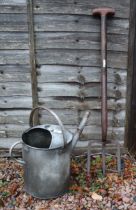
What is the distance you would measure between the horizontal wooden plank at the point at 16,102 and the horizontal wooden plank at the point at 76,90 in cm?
20

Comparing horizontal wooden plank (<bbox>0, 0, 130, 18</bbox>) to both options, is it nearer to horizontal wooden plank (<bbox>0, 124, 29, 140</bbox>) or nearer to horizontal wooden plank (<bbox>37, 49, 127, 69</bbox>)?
horizontal wooden plank (<bbox>37, 49, 127, 69</bbox>)

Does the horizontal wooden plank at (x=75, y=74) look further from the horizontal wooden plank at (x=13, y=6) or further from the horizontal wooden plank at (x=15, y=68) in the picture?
the horizontal wooden plank at (x=13, y=6)

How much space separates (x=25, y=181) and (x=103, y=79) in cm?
152

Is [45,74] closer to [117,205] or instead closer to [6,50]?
[6,50]

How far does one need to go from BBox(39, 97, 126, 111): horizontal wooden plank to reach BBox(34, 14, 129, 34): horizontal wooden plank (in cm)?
89

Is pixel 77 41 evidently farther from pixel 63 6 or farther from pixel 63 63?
pixel 63 6

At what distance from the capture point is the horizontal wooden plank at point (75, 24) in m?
4.18

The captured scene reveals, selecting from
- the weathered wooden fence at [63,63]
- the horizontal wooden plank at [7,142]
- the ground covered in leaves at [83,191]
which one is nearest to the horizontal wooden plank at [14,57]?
the weathered wooden fence at [63,63]

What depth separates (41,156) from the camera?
151 inches

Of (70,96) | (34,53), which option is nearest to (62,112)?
(70,96)

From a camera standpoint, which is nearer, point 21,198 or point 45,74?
point 21,198

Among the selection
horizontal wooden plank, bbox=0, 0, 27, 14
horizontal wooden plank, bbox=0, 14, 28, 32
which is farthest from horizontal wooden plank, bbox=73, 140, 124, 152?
→ horizontal wooden plank, bbox=0, 0, 27, 14

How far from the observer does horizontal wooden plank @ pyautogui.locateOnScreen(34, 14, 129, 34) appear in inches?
165

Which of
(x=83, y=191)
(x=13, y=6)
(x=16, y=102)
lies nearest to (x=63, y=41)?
(x=13, y=6)
